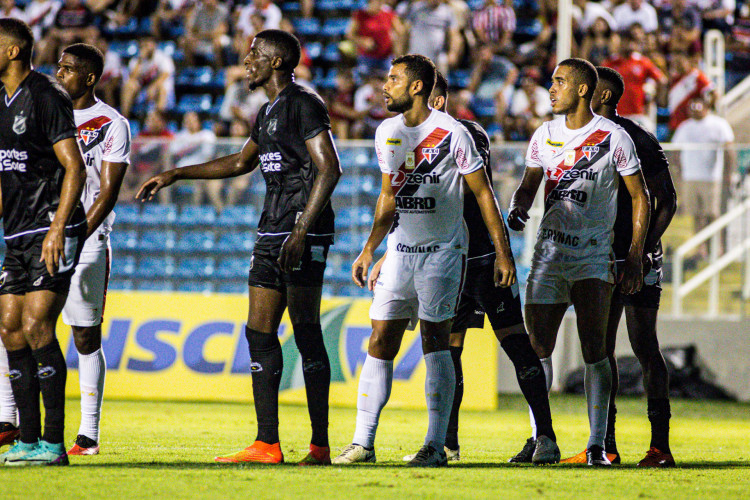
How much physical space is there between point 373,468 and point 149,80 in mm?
11873

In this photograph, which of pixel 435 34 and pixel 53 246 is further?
pixel 435 34

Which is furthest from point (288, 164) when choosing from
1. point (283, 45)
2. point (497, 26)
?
point (497, 26)

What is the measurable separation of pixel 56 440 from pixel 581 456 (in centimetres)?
313

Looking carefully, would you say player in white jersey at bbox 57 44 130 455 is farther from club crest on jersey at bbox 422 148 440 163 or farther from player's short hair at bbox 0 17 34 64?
club crest on jersey at bbox 422 148 440 163

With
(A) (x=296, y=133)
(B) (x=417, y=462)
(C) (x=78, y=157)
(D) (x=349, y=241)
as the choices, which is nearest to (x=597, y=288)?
(B) (x=417, y=462)

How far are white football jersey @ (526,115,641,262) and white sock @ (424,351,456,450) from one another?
1042mm

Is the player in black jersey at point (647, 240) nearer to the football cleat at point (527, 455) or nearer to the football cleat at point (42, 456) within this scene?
the football cleat at point (527, 455)

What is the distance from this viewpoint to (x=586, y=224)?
632 cm

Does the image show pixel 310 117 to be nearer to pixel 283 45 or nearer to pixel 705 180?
pixel 283 45

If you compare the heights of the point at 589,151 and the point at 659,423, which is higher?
the point at 589,151

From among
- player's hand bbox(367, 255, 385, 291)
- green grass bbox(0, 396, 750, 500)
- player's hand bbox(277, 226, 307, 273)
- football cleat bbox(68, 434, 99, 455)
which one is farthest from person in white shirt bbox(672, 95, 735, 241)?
football cleat bbox(68, 434, 99, 455)

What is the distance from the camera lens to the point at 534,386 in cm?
629

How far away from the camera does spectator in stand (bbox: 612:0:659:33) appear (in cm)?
1521

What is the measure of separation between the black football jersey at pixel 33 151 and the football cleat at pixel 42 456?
3.64 feet
